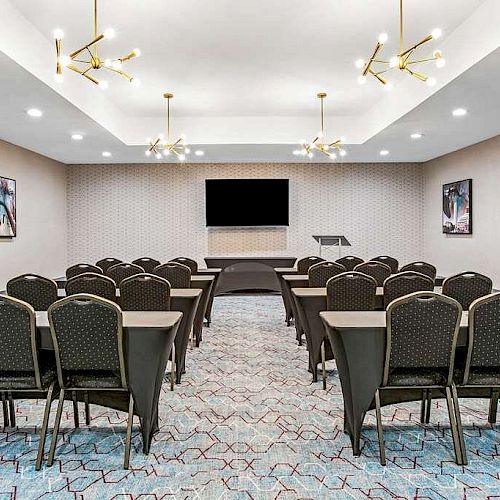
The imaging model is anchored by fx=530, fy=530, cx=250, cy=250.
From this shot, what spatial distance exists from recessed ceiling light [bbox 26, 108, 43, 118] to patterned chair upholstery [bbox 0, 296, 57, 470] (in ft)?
16.6

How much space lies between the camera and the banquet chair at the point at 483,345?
9.80 ft

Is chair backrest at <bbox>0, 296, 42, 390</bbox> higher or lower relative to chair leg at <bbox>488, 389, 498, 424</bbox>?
higher

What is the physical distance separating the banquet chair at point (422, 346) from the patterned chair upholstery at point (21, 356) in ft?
6.37

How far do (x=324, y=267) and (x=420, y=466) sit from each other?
325cm

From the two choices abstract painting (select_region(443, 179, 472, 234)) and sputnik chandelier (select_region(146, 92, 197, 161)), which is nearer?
sputnik chandelier (select_region(146, 92, 197, 161))

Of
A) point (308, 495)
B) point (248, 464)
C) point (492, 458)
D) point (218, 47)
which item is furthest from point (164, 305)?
point (218, 47)

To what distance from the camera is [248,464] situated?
303 cm

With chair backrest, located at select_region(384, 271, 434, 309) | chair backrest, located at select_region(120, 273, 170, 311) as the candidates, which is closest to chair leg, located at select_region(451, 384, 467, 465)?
chair backrest, located at select_region(384, 271, 434, 309)

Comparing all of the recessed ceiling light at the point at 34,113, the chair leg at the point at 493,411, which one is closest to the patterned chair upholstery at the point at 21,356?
the chair leg at the point at 493,411

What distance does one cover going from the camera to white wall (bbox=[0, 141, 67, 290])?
968cm

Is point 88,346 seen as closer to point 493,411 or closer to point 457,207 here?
point 493,411

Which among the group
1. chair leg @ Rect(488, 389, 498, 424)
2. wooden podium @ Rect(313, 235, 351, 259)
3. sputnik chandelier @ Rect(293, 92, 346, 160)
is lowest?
chair leg @ Rect(488, 389, 498, 424)

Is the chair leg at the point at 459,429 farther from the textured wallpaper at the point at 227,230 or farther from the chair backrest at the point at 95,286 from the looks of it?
the textured wallpaper at the point at 227,230

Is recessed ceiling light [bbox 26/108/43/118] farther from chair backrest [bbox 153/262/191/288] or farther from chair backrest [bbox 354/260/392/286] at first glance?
chair backrest [bbox 354/260/392/286]
